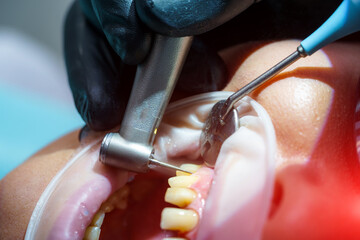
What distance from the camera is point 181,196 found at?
0.59m

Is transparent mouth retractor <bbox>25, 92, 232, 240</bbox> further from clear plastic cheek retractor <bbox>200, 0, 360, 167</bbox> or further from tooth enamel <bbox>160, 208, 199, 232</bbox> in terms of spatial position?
tooth enamel <bbox>160, 208, 199, 232</bbox>

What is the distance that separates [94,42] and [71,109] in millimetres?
785

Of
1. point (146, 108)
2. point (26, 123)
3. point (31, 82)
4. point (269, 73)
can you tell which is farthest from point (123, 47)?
point (31, 82)

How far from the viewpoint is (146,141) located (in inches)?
24.8

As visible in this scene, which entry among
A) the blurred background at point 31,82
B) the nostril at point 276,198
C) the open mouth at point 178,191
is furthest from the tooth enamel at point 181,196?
the blurred background at point 31,82

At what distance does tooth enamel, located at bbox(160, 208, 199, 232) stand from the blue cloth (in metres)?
0.82

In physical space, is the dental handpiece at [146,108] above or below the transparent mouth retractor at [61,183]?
above

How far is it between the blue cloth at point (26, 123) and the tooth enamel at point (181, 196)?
807mm

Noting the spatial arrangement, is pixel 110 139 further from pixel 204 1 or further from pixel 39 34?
pixel 39 34

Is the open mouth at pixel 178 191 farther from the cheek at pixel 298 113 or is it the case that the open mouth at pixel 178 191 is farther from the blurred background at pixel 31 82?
the blurred background at pixel 31 82

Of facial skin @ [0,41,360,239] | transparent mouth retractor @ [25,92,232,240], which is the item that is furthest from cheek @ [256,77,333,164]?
transparent mouth retractor @ [25,92,232,240]

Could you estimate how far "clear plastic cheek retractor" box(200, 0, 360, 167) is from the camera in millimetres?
531

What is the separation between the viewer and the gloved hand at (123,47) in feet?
1.89

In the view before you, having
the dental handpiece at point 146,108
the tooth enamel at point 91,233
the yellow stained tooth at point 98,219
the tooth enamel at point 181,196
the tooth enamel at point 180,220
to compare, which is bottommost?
the tooth enamel at point 91,233
